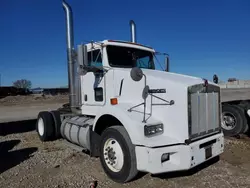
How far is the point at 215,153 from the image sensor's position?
473cm

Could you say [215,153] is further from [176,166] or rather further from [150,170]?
[150,170]

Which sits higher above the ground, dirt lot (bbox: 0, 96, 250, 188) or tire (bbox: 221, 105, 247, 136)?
tire (bbox: 221, 105, 247, 136)

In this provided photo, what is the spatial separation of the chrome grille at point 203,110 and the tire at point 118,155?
3.65 feet

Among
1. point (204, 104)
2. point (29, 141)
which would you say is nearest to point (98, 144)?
point (204, 104)

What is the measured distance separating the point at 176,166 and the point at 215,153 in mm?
1139

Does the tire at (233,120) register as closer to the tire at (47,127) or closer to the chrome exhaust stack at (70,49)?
the chrome exhaust stack at (70,49)

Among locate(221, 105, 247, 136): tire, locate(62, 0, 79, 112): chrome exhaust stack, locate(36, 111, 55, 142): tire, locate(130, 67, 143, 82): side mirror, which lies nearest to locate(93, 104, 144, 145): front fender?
locate(130, 67, 143, 82): side mirror

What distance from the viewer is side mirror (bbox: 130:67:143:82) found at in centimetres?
472

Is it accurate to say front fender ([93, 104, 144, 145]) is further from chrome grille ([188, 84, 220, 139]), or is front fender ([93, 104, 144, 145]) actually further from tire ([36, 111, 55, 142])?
tire ([36, 111, 55, 142])

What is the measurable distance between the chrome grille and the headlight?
20.2 inches

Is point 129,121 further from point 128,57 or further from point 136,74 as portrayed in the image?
point 128,57

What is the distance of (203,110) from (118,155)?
179 cm

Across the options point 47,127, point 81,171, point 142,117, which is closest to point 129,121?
point 142,117

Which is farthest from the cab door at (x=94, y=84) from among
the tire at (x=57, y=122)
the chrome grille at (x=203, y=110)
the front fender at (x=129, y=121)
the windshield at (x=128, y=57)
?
the chrome grille at (x=203, y=110)
